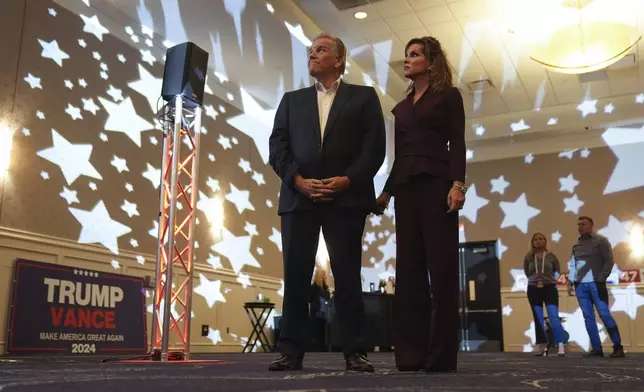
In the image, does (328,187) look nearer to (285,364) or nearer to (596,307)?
(285,364)

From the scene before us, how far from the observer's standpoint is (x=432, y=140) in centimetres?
198

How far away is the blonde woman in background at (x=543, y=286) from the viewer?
5.10 metres

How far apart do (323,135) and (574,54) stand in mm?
4780

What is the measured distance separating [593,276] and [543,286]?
0.42 metres

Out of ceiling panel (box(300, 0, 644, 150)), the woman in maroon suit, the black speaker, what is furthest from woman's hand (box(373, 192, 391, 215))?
ceiling panel (box(300, 0, 644, 150))

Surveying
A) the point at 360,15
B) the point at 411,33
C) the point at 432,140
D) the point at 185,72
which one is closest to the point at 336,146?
the point at 432,140

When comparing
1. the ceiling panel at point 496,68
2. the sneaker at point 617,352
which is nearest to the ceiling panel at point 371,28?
the ceiling panel at point 496,68

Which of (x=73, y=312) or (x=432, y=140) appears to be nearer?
(x=432, y=140)

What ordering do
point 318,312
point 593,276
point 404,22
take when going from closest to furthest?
point 593,276 < point 404,22 < point 318,312

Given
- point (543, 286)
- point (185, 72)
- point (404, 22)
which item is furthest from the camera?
point (404, 22)

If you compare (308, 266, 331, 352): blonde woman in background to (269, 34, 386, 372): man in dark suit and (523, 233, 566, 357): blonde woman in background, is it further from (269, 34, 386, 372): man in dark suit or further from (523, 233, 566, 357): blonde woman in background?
(269, 34, 386, 372): man in dark suit

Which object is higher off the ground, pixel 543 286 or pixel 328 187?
pixel 328 187

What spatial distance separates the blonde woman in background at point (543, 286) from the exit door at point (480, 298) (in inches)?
130

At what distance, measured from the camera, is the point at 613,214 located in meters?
8.12
